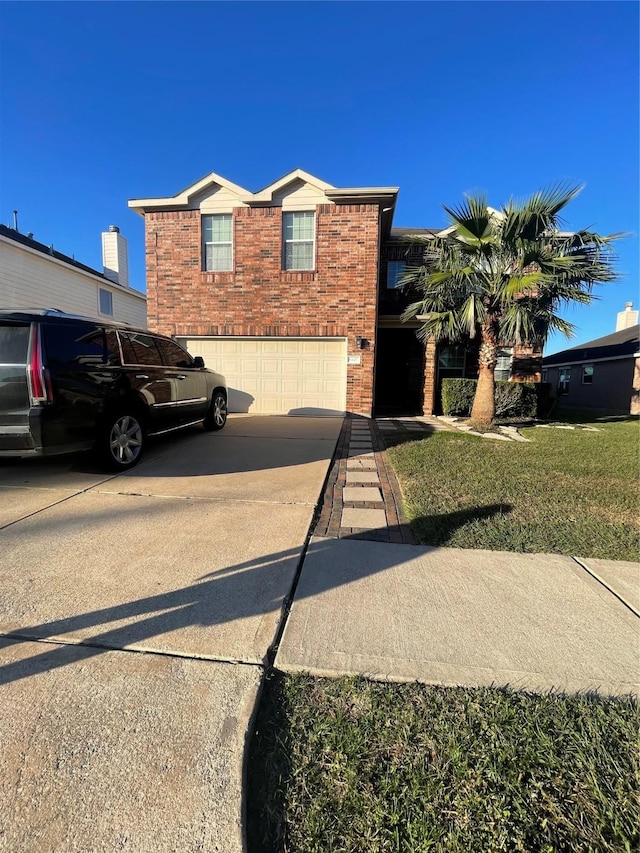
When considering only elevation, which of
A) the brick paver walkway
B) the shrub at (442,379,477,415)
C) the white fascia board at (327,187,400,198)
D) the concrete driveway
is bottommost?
the concrete driveway

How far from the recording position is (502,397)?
37.6ft

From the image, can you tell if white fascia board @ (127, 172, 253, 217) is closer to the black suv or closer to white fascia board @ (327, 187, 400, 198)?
white fascia board @ (327, 187, 400, 198)

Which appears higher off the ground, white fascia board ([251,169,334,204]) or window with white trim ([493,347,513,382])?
white fascia board ([251,169,334,204])

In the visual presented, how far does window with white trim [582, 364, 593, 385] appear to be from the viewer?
2403cm

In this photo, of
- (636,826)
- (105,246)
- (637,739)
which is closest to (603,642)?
(637,739)

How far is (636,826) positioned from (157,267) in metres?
13.1

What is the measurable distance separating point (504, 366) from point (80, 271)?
15.7 m

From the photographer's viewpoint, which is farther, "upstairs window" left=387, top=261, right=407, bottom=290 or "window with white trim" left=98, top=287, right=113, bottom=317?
"window with white trim" left=98, top=287, right=113, bottom=317

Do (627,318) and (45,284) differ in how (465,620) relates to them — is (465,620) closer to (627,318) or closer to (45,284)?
(45,284)

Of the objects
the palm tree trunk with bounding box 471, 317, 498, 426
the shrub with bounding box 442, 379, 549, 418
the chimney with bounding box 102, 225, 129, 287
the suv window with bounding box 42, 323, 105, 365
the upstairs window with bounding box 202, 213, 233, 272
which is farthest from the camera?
the chimney with bounding box 102, 225, 129, 287

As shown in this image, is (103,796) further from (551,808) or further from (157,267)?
(157,267)

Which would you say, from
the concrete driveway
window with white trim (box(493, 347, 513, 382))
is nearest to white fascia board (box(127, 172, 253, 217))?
window with white trim (box(493, 347, 513, 382))

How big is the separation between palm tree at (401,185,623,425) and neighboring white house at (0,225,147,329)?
42.2 feet

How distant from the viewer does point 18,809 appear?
1.28m
